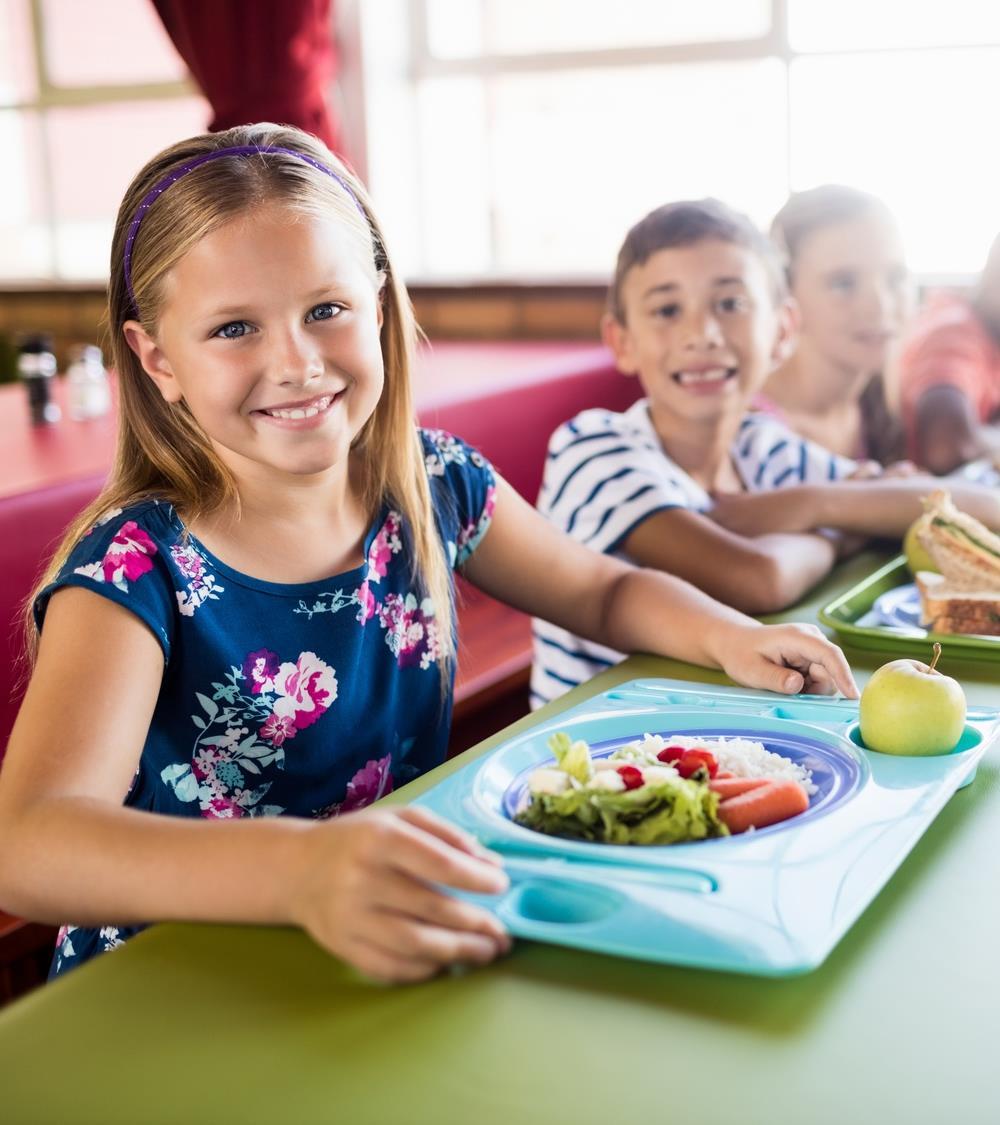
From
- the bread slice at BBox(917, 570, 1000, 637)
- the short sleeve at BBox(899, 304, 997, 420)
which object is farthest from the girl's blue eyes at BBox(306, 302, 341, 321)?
the short sleeve at BBox(899, 304, 997, 420)

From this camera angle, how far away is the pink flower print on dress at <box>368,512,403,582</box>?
4.33 ft

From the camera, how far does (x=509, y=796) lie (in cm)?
98

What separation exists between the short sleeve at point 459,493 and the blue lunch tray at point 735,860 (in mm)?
376

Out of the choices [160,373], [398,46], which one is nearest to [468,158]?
[398,46]

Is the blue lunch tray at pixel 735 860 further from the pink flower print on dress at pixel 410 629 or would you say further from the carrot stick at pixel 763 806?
the pink flower print on dress at pixel 410 629

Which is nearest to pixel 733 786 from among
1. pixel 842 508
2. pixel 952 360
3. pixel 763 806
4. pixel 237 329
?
pixel 763 806

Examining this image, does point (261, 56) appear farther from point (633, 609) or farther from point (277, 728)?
point (277, 728)

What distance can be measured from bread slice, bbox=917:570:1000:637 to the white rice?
0.43 m

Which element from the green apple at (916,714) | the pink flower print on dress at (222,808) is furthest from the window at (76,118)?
the green apple at (916,714)

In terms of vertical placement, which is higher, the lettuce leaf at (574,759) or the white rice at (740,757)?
the lettuce leaf at (574,759)

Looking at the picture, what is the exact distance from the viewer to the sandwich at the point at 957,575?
1400mm

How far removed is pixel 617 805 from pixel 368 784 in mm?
454

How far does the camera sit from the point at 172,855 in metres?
0.83

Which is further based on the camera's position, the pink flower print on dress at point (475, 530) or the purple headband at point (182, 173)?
the pink flower print on dress at point (475, 530)
